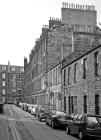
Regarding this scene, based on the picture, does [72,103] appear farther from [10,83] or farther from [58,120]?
[10,83]

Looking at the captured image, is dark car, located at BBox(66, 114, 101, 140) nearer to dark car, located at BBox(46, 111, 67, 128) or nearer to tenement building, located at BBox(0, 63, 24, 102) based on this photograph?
dark car, located at BBox(46, 111, 67, 128)

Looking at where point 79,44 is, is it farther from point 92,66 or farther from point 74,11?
point 92,66

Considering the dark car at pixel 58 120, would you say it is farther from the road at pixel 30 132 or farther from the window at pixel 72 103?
the window at pixel 72 103

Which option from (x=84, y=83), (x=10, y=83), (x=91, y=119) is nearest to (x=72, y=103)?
(x=84, y=83)

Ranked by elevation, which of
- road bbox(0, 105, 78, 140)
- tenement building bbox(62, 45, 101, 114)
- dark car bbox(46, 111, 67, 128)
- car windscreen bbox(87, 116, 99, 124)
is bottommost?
road bbox(0, 105, 78, 140)

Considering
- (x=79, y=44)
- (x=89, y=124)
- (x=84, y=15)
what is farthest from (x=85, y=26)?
(x=89, y=124)

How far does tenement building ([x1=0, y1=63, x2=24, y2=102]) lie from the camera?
123438 mm

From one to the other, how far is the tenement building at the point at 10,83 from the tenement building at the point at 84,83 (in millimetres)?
91268

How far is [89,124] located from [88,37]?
105ft

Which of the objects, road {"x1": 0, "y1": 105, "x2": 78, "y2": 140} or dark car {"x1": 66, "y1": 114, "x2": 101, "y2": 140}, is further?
road {"x1": 0, "y1": 105, "x2": 78, "y2": 140}

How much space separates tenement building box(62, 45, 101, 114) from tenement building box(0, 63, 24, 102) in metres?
91.3

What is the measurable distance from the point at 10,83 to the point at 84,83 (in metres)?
101

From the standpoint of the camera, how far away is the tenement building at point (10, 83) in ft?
405

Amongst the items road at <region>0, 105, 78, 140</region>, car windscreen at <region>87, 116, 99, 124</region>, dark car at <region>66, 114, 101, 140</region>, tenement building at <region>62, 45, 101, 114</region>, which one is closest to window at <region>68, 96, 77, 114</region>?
tenement building at <region>62, 45, 101, 114</region>
